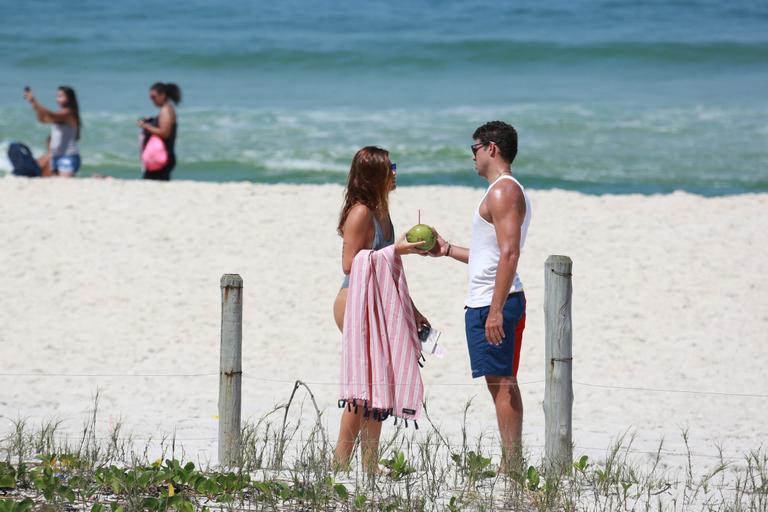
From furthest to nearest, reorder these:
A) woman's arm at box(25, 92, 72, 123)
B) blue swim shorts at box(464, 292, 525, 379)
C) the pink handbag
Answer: woman's arm at box(25, 92, 72, 123) → the pink handbag → blue swim shorts at box(464, 292, 525, 379)

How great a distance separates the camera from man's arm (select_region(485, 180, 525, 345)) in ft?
14.4

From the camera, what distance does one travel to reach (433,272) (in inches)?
353

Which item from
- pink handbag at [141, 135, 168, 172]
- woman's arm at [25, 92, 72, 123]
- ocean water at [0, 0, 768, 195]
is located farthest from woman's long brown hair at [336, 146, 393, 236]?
ocean water at [0, 0, 768, 195]

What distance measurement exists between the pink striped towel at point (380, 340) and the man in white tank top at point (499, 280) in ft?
0.91

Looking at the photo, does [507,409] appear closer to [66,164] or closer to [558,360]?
[558,360]

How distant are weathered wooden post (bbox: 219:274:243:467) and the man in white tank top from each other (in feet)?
3.03

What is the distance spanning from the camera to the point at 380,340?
449 cm

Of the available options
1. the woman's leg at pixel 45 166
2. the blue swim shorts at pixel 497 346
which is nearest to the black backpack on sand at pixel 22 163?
the woman's leg at pixel 45 166

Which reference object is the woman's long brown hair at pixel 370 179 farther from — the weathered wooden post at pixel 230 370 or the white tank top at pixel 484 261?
the weathered wooden post at pixel 230 370

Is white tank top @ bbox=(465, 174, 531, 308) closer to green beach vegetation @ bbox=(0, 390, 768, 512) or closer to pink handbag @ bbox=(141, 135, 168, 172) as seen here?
green beach vegetation @ bbox=(0, 390, 768, 512)

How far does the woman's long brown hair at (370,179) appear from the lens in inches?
174

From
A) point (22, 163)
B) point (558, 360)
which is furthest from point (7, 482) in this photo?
point (22, 163)

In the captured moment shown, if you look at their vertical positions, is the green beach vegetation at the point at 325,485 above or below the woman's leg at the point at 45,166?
below

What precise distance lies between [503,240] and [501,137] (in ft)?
1.62
